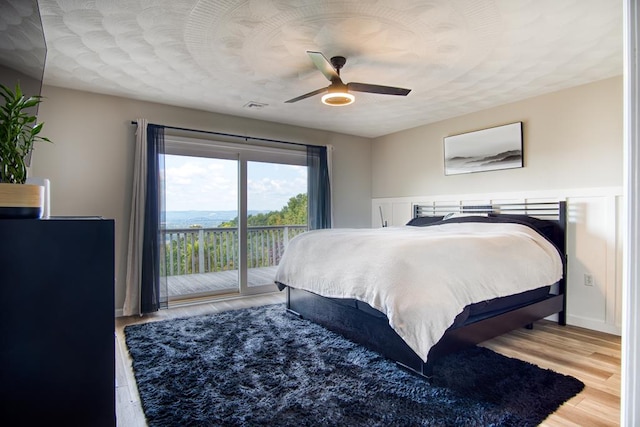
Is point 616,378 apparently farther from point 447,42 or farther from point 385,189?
point 385,189

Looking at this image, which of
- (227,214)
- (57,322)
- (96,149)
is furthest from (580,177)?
(96,149)

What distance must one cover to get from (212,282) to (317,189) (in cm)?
203

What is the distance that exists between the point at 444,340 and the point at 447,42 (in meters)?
2.14

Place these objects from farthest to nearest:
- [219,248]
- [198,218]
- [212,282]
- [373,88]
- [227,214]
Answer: [219,248]
[212,282]
[227,214]
[198,218]
[373,88]

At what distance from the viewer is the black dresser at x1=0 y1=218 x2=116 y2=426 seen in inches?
39.1

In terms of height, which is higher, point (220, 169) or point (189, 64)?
point (189, 64)

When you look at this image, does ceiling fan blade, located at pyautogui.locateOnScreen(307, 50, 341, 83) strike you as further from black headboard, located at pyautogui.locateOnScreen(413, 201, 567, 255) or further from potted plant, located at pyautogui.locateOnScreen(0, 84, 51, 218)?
black headboard, located at pyautogui.locateOnScreen(413, 201, 567, 255)

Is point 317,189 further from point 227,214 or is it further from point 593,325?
point 593,325

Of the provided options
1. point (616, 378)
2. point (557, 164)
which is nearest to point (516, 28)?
point (557, 164)

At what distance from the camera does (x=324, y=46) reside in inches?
103

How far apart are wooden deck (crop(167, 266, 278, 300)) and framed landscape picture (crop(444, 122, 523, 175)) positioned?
300 cm

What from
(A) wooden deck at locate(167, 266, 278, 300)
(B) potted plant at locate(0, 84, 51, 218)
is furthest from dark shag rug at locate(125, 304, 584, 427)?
(A) wooden deck at locate(167, 266, 278, 300)

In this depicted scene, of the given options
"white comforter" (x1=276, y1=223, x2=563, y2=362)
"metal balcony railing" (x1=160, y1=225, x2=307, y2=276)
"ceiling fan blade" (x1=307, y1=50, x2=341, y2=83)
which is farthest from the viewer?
"metal balcony railing" (x1=160, y1=225, x2=307, y2=276)

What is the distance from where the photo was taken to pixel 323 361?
8.11 feet
